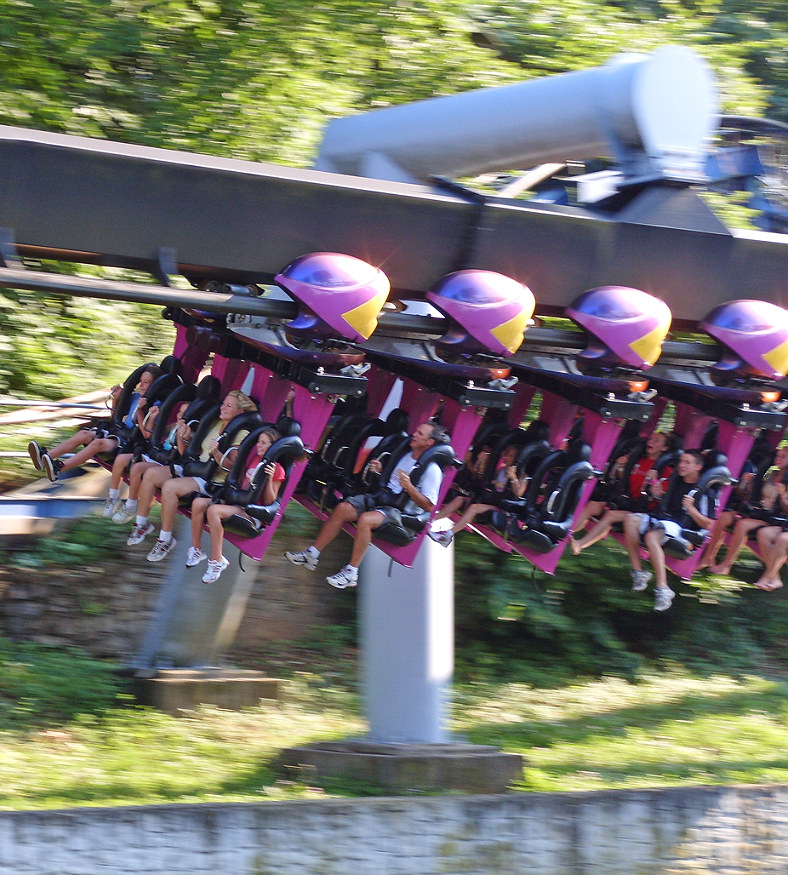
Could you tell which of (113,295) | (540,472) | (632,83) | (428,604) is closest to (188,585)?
(428,604)

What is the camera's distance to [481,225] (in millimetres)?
6023

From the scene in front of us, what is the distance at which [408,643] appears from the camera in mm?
6941

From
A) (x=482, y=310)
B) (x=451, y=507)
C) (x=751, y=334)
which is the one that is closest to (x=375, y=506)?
(x=451, y=507)

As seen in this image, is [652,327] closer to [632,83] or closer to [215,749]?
[632,83]

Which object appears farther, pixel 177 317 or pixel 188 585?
pixel 188 585

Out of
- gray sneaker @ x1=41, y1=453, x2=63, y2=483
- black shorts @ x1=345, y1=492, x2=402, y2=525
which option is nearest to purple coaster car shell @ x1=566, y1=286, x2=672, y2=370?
black shorts @ x1=345, y1=492, x2=402, y2=525

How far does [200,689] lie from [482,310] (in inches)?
148

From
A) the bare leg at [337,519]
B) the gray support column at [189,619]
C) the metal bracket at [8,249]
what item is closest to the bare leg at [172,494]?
the bare leg at [337,519]

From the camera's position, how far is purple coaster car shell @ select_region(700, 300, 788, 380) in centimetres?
660

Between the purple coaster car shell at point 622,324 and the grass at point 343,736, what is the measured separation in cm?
250

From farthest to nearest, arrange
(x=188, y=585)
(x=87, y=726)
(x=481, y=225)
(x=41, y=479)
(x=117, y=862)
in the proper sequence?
(x=41, y=479) < (x=188, y=585) < (x=87, y=726) < (x=481, y=225) < (x=117, y=862)

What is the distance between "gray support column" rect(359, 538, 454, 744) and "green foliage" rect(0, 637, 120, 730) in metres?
2.08

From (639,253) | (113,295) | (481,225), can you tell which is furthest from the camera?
(639,253)

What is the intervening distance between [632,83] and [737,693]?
230 inches
